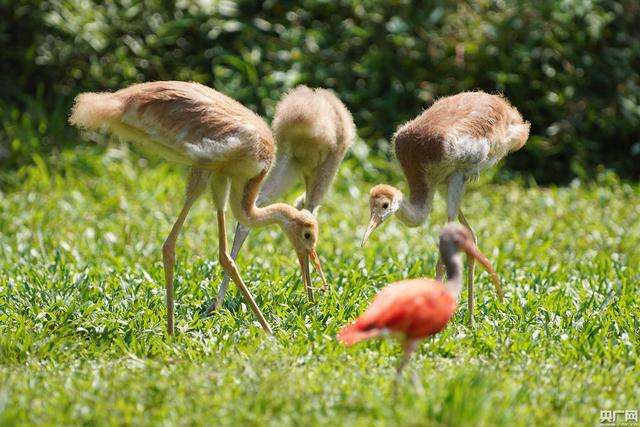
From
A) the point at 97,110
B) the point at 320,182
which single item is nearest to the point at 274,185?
the point at 320,182

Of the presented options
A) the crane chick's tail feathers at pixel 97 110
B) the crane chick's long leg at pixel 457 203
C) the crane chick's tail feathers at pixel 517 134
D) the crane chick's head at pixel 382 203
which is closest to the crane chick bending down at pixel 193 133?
the crane chick's tail feathers at pixel 97 110

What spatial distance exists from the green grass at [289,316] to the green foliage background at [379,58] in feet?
3.30

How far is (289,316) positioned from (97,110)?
1645mm

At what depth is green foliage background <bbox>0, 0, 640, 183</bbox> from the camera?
10.5 meters

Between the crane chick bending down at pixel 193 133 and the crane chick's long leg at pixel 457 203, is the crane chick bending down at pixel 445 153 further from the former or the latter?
the crane chick bending down at pixel 193 133

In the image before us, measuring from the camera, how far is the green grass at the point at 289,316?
419cm

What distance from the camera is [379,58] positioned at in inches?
420

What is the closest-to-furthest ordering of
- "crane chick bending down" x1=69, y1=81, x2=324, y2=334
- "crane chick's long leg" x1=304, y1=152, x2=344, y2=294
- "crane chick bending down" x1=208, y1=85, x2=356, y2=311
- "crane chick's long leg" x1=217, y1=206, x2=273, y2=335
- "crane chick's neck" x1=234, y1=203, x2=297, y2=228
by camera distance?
"crane chick bending down" x1=69, y1=81, x2=324, y2=334 → "crane chick's long leg" x1=217, y1=206, x2=273, y2=335 → "crane chick's neck" x1=234, y1=203, x2=297, y2=228 → "crane chick bending down" x1=208, y1=85, x2=356, y2=311 → "crane chick's long leg" x1=304, y1=152, x2=344, y2=294

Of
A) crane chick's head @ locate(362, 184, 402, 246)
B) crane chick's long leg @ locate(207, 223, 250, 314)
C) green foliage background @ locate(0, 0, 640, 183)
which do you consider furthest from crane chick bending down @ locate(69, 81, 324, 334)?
green foliage background @ locate(0, 0, 640, 183)

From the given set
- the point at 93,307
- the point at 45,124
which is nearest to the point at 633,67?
the point at 45,124

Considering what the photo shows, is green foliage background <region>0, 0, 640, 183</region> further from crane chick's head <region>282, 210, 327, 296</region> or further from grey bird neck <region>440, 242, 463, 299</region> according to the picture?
grey bird neck <region>440, 242, 463, 299</region>

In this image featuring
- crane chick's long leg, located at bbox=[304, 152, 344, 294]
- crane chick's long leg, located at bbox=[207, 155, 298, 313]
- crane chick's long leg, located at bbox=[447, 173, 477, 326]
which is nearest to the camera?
crane chick's long leg, located at bbox=[447, 173, 477, 326]

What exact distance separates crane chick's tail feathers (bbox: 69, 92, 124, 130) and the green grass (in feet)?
3.58

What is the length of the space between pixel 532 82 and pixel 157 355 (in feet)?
21.5
